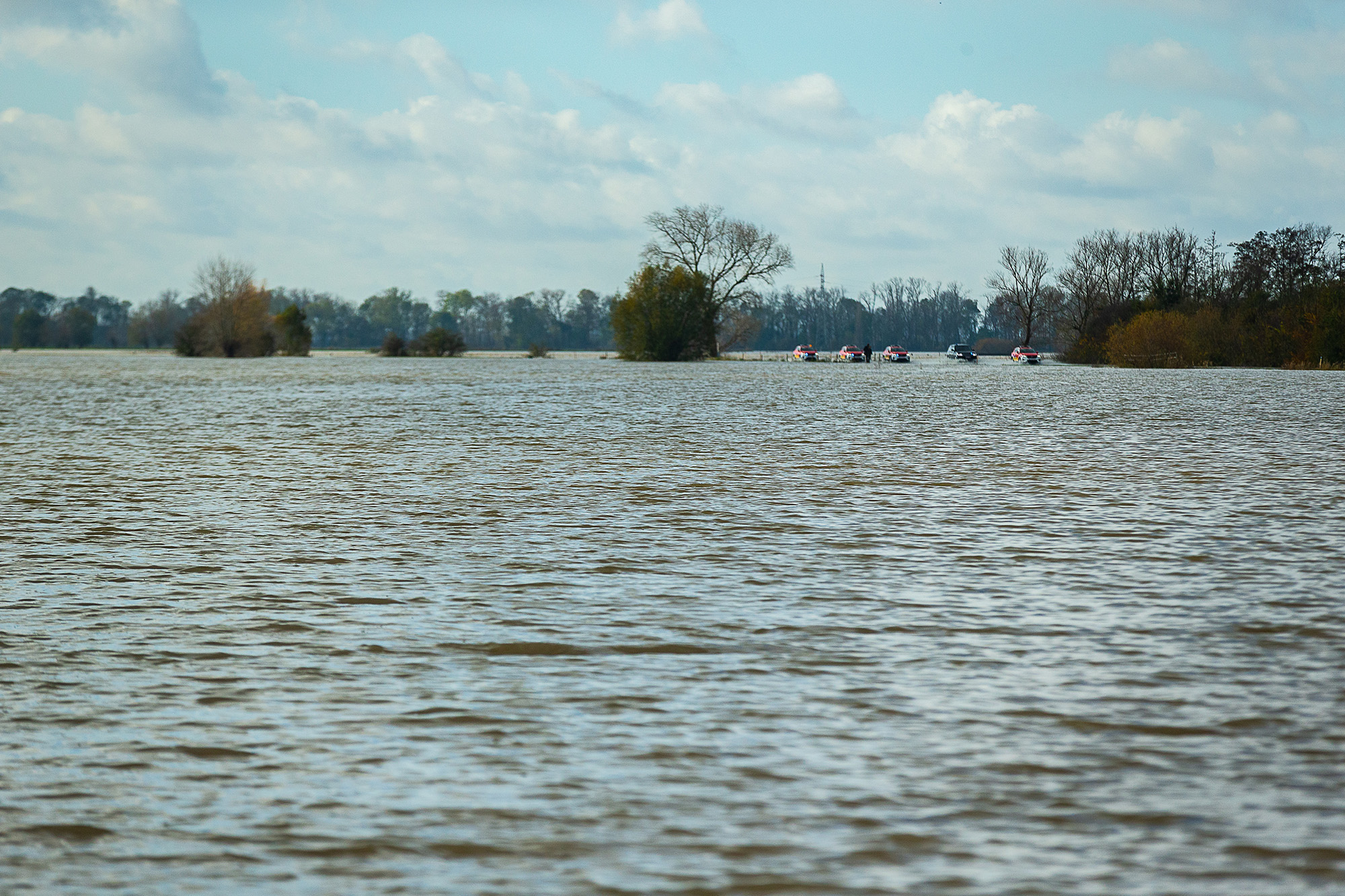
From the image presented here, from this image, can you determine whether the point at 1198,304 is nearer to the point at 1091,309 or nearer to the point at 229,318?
the point at 1091,309

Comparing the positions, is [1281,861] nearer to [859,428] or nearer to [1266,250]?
[859,428]

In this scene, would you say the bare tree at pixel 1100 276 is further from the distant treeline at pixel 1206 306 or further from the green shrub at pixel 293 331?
the green shrub at pixel 293 331

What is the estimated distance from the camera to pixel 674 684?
23.3ft

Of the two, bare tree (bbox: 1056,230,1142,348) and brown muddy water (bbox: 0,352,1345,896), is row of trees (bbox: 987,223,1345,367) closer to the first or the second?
bare tree (bbox: 1056,230,1142,348)

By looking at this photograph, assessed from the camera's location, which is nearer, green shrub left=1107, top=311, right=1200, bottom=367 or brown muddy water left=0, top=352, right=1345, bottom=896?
brown muddy water left=0, top=352, right=1345, bottom=896

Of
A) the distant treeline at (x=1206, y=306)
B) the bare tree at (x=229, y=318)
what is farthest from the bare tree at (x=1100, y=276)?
the bare tree at (x=229, y=318)

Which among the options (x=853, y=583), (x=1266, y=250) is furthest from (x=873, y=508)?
(x=1266, y=250)

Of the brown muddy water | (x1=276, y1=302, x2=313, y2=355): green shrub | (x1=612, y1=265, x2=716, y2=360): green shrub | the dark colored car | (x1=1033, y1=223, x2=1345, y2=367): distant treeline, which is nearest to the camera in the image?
the brown muddy water

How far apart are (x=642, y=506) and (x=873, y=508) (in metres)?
2.40

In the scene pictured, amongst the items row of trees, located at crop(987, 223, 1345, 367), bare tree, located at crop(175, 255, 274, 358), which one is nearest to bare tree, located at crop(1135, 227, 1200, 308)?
row of trees, located at crop(987, 223, 1345, 367)

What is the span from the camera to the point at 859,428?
29203mm

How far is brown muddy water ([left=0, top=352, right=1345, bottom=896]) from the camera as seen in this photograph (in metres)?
4.76

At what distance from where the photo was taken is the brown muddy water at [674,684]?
187 inches

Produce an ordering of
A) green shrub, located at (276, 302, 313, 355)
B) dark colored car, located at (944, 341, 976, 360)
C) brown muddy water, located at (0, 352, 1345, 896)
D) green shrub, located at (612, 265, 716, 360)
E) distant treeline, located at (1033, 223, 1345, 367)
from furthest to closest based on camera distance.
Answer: green shrub, located at (276, 302, 313, 355), dark colored car, located at (944, 341, 976, 360), green shrub, located at (612, 265, 716, 360), distant treeline, located at (1033, 223, 1345, 367), brown muddy water, located at (0, 352, 1345, 896)
